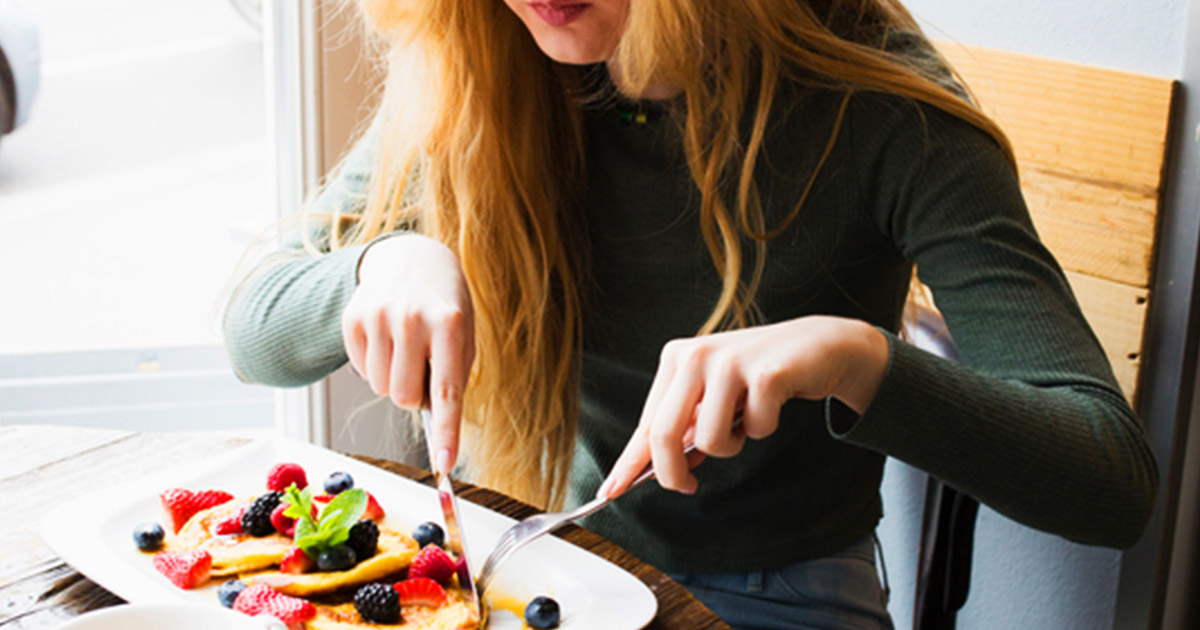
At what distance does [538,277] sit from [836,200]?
34 centimetres

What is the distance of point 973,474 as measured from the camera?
84 centimetres

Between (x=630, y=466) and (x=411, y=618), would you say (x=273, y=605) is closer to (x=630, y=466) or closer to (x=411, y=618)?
(x=411, y=618)

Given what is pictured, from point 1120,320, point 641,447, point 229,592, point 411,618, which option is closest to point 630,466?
point 641,447

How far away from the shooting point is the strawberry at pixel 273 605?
78 centimetres

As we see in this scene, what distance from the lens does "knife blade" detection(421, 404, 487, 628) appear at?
83cm

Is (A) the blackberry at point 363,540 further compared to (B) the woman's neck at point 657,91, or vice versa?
(B) the woman's neck at point 657,91

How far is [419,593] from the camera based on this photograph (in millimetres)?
834

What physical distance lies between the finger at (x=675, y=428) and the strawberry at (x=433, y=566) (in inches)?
9.2

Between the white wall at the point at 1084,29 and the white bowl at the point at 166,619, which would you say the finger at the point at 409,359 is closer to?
the white bowl at the point at 166,619

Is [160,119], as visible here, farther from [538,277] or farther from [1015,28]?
[1015,28]

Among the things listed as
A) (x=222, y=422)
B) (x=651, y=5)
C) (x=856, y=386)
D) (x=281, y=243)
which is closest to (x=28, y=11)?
(x=281, y=243)

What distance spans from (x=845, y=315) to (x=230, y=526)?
2.20 feet

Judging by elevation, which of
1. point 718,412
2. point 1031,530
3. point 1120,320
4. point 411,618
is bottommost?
point 1031,530

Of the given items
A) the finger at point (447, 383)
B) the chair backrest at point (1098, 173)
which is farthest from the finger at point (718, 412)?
the chair backrest at point (1098, 173)
